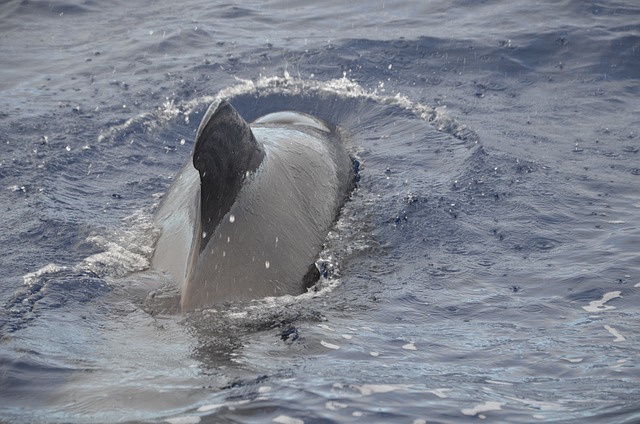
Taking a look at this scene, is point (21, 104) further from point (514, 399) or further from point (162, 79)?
point (514, 399)

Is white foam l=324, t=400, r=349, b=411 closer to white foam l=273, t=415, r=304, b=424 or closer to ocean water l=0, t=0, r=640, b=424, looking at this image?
ocean water l=0, t=0, r=640, b=424

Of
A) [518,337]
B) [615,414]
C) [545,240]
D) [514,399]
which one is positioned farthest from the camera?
[545,240]

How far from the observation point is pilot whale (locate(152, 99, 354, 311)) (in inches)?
279

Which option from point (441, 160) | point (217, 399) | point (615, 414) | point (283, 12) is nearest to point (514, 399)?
point (615, 414)

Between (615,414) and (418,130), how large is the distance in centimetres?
765

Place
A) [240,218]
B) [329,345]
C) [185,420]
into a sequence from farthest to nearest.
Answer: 1. [240,218]
2. [329,345]
3. [185,420]

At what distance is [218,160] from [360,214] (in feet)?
9.02

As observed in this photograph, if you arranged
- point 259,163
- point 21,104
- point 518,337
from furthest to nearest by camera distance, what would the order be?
point 21,104 → point 259,163 → point 518,337

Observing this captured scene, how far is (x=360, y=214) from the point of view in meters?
9.68

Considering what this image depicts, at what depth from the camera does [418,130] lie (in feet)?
40.9

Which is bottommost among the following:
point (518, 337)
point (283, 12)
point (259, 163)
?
point (518, 337)

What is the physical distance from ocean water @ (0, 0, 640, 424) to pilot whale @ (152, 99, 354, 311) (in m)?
0.20

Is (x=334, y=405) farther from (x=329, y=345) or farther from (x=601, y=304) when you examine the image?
(x=601, y=304)

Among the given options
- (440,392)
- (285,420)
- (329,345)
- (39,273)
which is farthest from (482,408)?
(39,273)
